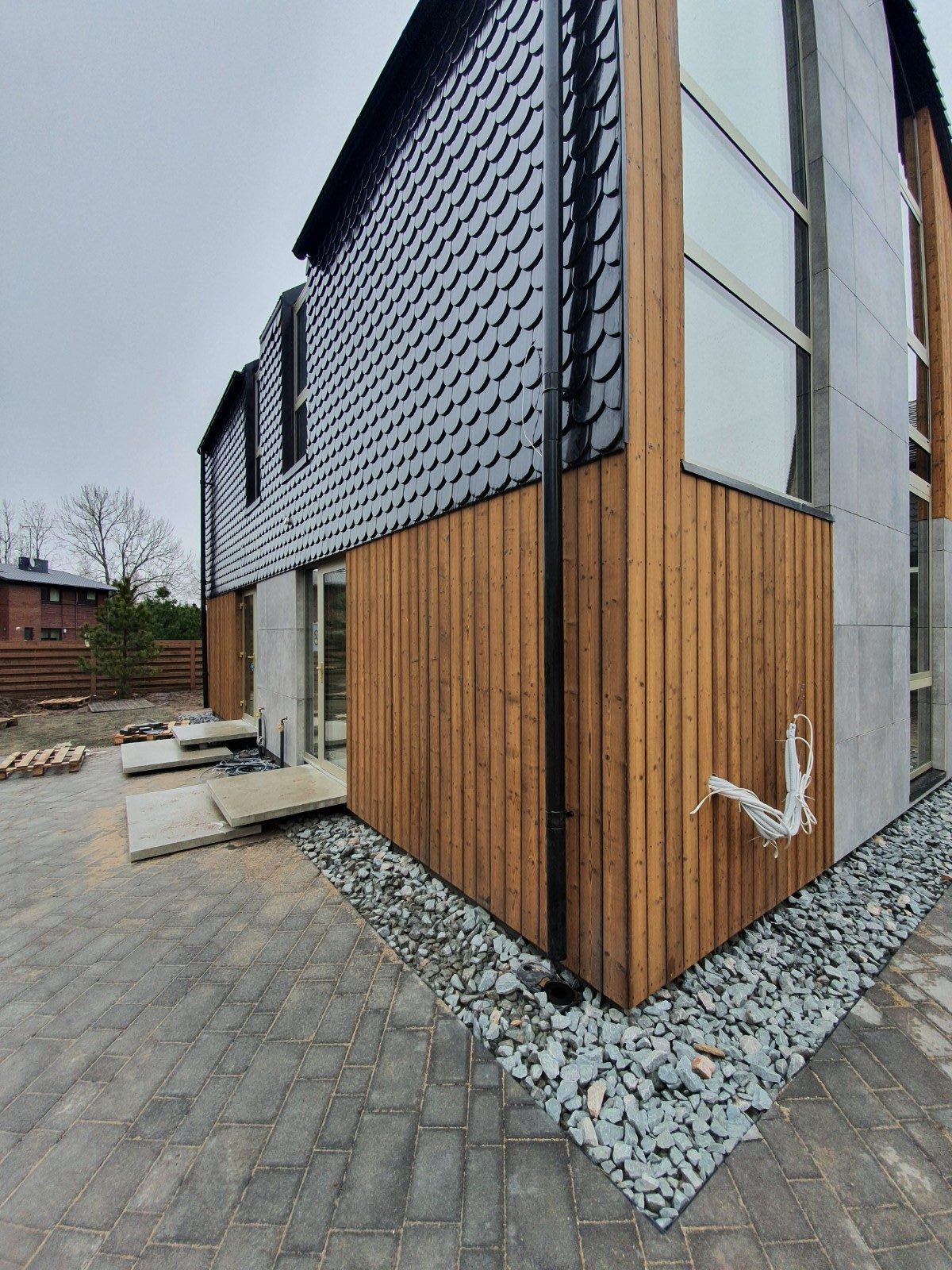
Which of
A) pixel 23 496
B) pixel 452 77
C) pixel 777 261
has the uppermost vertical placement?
pixel 23 496

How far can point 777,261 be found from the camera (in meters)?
2.82

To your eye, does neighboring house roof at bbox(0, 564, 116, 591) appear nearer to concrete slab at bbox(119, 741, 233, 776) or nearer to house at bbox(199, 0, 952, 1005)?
concrete slab at bbox(119, 741, 233, 776)

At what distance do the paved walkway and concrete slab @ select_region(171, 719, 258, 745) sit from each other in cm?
411

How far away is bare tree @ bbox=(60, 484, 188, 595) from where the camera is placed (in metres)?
22.2

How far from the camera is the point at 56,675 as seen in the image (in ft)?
38.7

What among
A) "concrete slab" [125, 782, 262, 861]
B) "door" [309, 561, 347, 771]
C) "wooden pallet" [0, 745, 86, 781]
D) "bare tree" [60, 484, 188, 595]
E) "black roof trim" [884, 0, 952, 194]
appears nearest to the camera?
"concrete slab" [125, 782, 262, 861]

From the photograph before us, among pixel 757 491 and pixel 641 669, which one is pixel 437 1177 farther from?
pixel 757 491

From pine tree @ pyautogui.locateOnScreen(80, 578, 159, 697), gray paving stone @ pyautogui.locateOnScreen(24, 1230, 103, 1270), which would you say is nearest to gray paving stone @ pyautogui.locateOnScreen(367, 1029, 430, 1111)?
gray paving stone @ pyautogui.locateOnScreen(24, 1230, 103, 1270)

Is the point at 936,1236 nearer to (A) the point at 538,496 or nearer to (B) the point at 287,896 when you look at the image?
(A) the point at 538,496

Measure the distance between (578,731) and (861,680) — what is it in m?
2.48

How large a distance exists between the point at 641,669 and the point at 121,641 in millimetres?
13287

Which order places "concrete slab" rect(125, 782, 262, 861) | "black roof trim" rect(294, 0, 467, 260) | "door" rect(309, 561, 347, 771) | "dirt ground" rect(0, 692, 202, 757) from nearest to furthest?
"black roof trim" rect(294, 0, 467, 260) < "concrete slab" rect(125, 782, 262, 861) < "door" rect(309, 561, 347, 771) < "dirt ground" rect(0, 692, 202, 757)

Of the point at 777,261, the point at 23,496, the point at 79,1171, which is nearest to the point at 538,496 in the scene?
the point at 777,261

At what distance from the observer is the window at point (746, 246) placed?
2.22 metres
